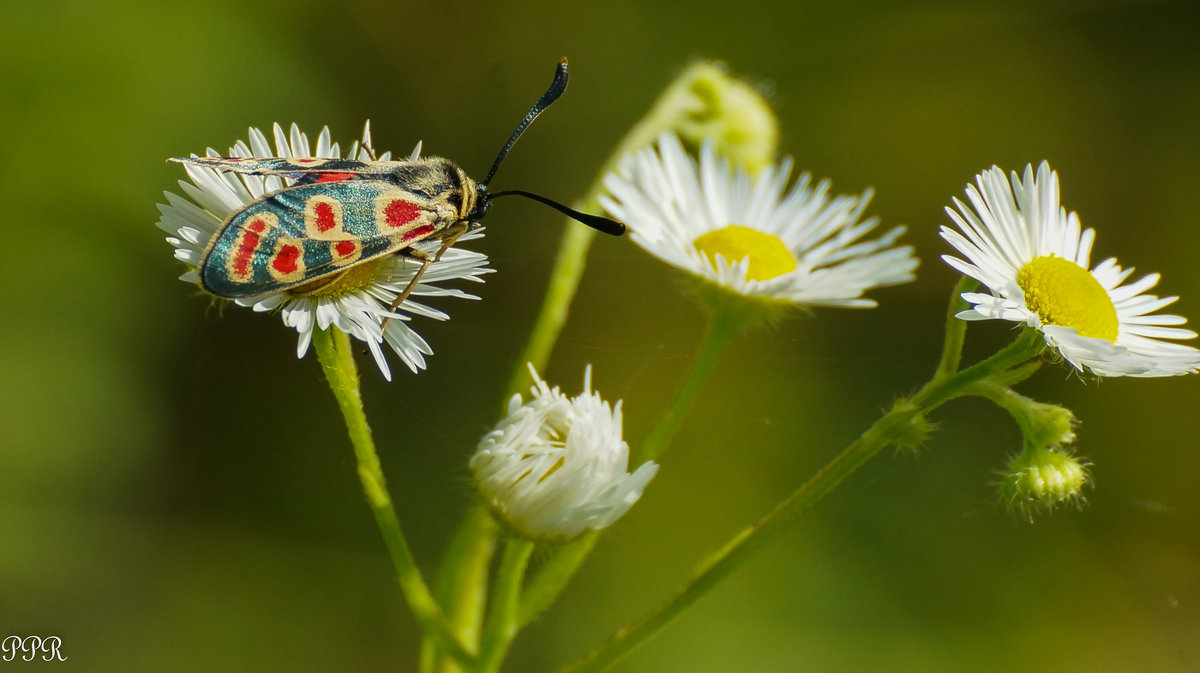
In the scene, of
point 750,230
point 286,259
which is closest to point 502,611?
point 286,259

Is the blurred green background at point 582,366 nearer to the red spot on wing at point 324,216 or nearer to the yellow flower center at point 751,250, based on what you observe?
the yellow flower center at point 751,250

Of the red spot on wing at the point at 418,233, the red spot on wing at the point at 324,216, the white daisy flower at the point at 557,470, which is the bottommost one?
the white daisy flower at the point at 557,470

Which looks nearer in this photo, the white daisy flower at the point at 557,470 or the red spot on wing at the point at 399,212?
the white daisy flower at the point at 557,470

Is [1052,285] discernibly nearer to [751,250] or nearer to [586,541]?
[751,250]

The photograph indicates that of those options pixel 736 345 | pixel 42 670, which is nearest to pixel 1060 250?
pixel 736 345

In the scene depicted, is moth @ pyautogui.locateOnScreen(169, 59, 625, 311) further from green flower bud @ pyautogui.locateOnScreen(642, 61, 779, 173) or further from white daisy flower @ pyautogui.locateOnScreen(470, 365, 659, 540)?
green flower bud @ pyautogui.locateOnScreen(642, 61, 779, 173)

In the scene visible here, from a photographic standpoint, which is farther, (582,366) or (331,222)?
(582,366)

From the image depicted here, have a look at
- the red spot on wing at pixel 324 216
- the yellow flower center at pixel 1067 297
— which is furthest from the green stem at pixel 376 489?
the yellow flower center at pixel 1067 297
